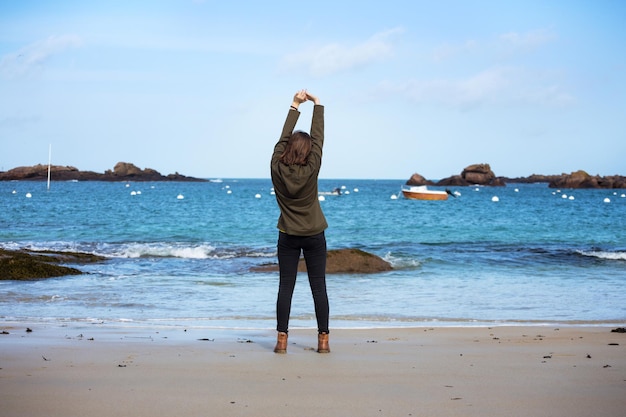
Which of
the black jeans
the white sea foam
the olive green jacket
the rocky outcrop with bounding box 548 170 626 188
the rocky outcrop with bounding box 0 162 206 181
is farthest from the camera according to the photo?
the rocky outcrop with bounding box 0 162 206 181

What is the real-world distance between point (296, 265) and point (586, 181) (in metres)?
131

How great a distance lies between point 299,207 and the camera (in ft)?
21.0

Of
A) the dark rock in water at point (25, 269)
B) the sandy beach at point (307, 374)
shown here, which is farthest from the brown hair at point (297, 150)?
the dark rock in water at point (25, 269)

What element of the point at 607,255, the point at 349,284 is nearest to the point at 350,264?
the point at 349,284

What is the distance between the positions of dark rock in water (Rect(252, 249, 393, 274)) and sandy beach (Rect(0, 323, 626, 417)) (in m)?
8.38

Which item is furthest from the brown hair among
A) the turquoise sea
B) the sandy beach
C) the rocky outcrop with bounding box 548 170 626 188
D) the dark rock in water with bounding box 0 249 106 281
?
the rocky outcrop with bounding box 548 170 626 188

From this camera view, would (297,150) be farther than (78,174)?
No

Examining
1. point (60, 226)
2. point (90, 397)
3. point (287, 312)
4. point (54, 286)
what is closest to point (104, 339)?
point (287, 312)

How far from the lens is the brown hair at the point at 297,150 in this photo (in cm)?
632

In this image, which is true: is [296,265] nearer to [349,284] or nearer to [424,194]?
[349,284]

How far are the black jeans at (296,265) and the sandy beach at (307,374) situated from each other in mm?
346

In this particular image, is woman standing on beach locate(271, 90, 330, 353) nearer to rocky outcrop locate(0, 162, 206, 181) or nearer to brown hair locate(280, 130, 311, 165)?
brown hair locate(280, 130, 311, 165)

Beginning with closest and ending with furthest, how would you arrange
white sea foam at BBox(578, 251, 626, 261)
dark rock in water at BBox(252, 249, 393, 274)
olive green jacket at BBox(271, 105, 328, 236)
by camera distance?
olive green jacket at BBox(271, 105, 328, 236) < dark rock in water at BBox(252, 249, 393, 274) < white sea foam at BBox(578, 251, 626, 261)

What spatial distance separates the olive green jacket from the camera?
630 cm
